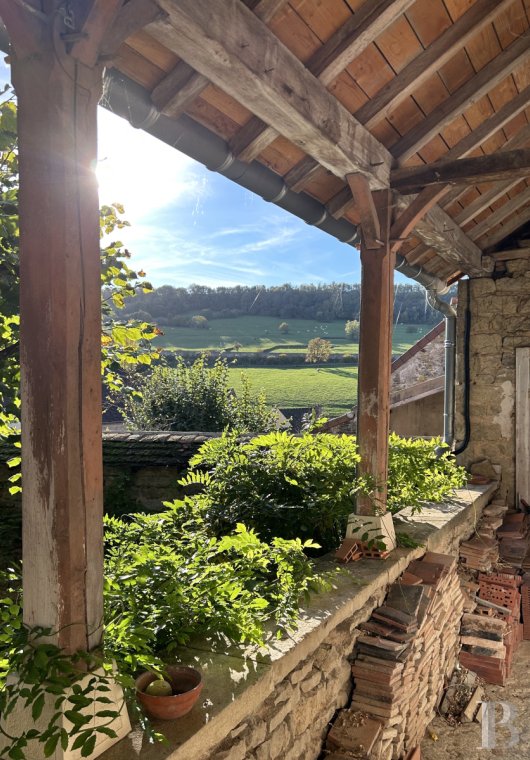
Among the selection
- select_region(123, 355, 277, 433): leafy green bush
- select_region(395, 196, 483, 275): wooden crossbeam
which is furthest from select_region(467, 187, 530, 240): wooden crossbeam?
select_region(123, 355, 277, 433): leafy green bush

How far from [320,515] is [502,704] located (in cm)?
196

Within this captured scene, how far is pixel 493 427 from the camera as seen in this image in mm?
6746

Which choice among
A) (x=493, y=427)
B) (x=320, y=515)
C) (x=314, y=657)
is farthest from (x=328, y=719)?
(x=493, y=427)

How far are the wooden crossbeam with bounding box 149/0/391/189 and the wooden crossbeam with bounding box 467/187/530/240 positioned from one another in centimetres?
307

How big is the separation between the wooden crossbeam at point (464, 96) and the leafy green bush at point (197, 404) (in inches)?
279

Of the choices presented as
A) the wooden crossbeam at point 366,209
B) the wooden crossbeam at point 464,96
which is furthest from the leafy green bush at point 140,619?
the wooden crossbeam at point 464,96

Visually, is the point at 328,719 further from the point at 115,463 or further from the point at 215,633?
the point at 115,463

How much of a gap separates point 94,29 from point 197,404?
9.06 metres

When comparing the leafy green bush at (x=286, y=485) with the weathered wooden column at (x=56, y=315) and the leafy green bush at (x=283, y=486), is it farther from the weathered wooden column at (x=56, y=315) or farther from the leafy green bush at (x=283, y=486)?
the weathered wooden column at (x=56, y=315)

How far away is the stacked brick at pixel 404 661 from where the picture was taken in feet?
9.80

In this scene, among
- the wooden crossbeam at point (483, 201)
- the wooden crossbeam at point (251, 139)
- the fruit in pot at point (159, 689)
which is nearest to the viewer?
the fruit in pot at point (159, 689)

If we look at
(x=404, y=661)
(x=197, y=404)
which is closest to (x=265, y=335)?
(x=197, y=404)

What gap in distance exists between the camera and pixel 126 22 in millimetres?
1833

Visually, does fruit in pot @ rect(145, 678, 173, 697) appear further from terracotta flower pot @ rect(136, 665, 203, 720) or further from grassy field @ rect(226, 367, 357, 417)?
grassy field @ rect(226, 367, 357, 417)
